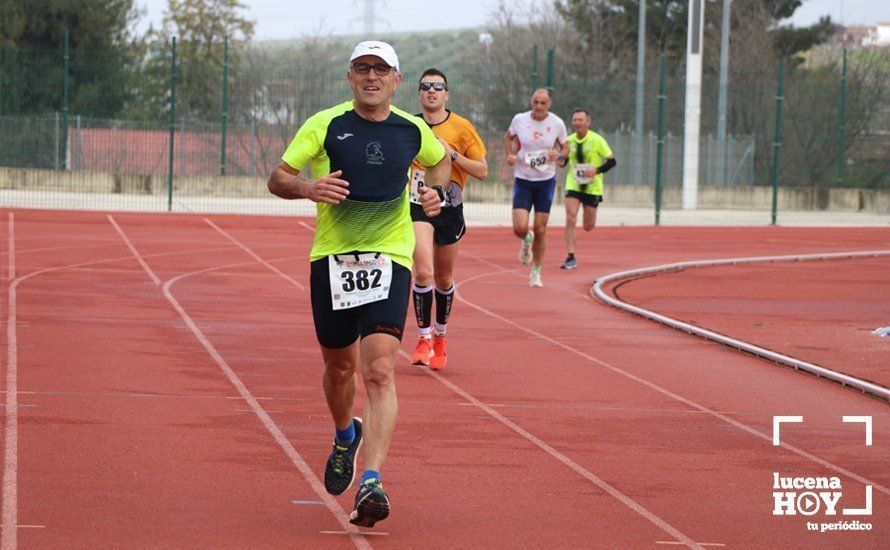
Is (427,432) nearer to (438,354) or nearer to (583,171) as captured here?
(438,354)

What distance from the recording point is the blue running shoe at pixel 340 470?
6352mm

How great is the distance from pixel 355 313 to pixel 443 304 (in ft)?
14.9

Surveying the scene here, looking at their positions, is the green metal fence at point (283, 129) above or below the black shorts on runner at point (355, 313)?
above

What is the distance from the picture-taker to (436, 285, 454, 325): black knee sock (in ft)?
34.9

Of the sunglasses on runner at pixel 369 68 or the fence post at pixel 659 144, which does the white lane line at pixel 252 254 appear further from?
the sunglasses on runner at pixel 369 68

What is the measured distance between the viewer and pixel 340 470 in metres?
6.38

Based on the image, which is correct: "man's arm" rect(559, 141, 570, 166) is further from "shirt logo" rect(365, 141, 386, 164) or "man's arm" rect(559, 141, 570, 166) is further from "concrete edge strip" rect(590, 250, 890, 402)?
"shirt logo" rect(365, 141, 386, 164)

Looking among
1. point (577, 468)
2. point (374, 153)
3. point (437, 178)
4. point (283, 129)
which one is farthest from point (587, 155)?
point (374, 153)

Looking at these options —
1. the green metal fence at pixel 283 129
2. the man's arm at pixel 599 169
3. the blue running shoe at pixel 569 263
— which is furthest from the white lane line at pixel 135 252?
the man's arm at pixel 599 169

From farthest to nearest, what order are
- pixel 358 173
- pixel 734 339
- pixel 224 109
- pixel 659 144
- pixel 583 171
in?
pixel 224 109 < pixel 659 144 < pixel 583 171 < pixel 734 339 < pixel 358 173

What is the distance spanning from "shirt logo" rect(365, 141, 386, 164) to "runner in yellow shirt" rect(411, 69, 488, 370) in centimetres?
356

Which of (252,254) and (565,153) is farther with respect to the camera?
(252,254)

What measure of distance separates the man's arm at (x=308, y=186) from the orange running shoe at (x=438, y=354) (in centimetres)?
429

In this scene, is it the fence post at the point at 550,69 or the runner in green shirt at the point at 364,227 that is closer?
the runner in green shirt at the point at 364,227
